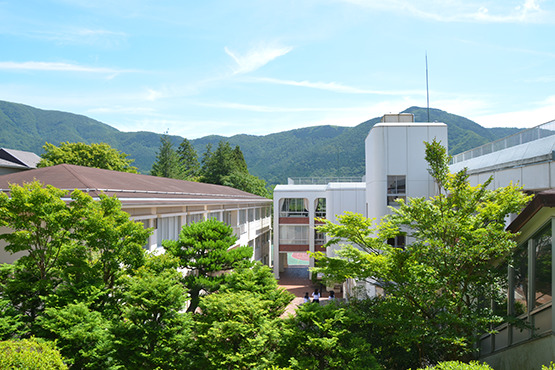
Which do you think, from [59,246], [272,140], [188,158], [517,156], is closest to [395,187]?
[517,156]

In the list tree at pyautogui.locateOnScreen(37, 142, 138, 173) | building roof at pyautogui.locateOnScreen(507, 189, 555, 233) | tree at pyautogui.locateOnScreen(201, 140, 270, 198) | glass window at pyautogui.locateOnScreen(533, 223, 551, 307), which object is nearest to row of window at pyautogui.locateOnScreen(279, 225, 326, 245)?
tree at pyautogui.locateOnScreen(201, 140, 270, 198)

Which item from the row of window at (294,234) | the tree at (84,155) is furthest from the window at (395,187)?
the tree at (84,155)

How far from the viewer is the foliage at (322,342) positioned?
333 inches

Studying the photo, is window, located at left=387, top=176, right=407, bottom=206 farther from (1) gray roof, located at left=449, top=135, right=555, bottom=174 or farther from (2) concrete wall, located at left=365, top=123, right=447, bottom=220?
(1) gray roof, located at left=449, top=135, right=555, bottom=174

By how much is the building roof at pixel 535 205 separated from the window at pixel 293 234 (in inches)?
1151

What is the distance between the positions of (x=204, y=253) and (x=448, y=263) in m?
7.86

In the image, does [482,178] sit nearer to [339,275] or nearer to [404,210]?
[404,210]

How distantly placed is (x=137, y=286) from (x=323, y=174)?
95995 mm

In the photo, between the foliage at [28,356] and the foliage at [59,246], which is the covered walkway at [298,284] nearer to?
the foliage at [59,246]

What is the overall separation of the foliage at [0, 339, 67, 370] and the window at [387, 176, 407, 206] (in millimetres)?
14034

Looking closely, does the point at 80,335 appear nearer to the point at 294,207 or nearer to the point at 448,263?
the point at 448,263

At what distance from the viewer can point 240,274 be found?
38.9ft

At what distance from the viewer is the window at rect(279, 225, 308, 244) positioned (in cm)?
3762

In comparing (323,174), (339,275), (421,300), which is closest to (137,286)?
(339,275)
